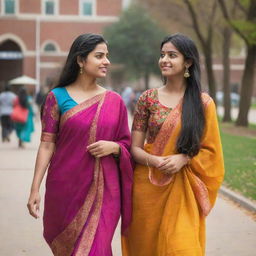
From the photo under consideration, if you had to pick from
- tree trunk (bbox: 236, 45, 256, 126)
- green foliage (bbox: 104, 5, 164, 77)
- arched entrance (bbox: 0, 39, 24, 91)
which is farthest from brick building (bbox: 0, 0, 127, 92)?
tree trunk (bbox: 236, 45, 256, 126)

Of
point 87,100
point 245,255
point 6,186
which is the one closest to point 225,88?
point 6,186

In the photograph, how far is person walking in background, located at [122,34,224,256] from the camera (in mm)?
5078

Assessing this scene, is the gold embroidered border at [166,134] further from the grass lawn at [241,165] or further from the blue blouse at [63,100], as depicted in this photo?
the grass lawn at [241,165]

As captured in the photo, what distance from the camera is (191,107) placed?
16.9 ft

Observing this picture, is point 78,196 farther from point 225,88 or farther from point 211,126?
point 225,88

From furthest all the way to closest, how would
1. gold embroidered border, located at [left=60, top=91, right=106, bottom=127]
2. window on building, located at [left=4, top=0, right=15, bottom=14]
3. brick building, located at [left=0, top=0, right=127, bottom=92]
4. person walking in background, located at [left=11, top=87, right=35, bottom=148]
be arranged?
1. window on building, located at [left=4, top=0, right=15, bottom=14]
2. brick building, located at [left=0, top=0, right=127, bottom=92]
3. person walking in background, located at [left=11, top=87, right=35, bottom=148]
4. gold embroidered border, located at [left=60, top=91, right=106, bottom=127]

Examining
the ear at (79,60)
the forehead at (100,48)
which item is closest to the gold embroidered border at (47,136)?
the ear at (79,60)

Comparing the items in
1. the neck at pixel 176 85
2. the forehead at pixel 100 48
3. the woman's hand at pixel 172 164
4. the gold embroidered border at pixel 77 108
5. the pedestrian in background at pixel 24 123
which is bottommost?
the pedestrian in background at pixel 24 123

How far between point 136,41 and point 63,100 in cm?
5436

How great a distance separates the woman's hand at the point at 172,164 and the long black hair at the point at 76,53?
34.3 inches

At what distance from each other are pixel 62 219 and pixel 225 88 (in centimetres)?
2868

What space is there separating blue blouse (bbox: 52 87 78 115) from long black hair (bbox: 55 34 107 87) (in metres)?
0.08

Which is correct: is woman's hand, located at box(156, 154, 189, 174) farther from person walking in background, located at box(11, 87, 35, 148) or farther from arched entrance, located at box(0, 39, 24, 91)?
arched entrance, located at box(0, 39, 24, 91)

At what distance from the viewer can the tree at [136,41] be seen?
58.8 meters
